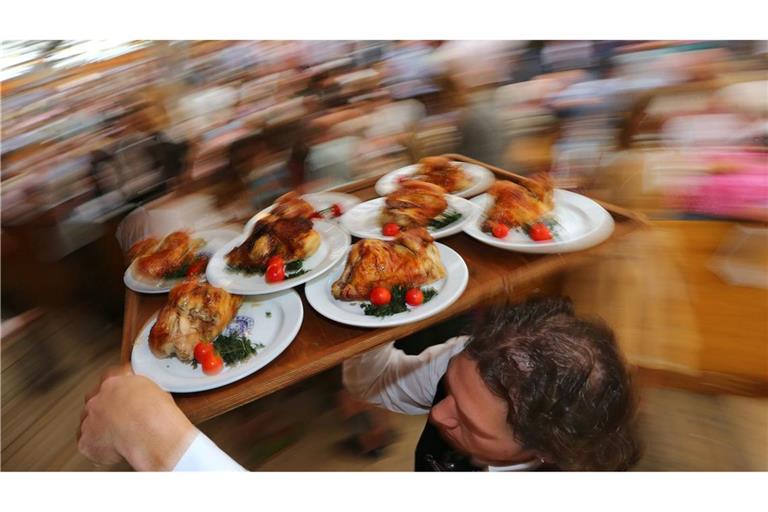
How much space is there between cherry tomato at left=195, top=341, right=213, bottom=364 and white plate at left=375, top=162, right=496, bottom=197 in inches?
18.8

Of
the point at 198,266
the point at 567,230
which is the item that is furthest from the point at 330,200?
the point at 567,230

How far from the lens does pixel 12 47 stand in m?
1.01

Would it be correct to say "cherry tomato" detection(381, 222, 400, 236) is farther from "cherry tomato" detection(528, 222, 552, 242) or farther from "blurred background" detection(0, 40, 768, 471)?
"cherry tomato" detection(528, 222, 552, 242)

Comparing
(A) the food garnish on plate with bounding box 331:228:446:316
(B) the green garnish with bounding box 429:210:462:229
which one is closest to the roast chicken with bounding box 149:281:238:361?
(A) the food garnish on plate with bounding box 331:228:446:316

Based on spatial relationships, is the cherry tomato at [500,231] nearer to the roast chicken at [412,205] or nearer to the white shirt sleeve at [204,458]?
the roast chicken at [412,205]

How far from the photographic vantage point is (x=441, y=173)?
1120mm

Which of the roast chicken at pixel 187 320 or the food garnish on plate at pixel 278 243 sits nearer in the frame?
the roast chicken at pixel 187 320

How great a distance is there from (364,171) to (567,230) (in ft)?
1.52

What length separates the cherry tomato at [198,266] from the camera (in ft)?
3.32

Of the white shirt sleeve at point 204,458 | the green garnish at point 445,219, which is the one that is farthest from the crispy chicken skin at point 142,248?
the green garnish at point 445,219

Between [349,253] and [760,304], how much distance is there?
2.87 feet

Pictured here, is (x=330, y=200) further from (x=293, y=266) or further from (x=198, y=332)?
(x=198, y=332)

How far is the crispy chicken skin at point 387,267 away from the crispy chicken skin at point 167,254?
1.00 feet

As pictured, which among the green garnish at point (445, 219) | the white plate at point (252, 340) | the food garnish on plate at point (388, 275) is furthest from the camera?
the green garnish at point (445, 219)
